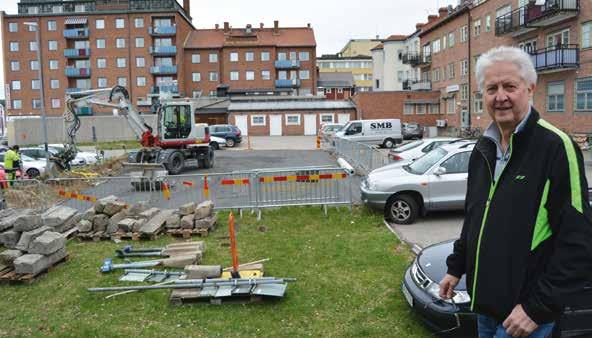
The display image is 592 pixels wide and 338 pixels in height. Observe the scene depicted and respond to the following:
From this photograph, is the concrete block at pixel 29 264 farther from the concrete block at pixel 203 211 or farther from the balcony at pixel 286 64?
the balcony at pixel 286 64

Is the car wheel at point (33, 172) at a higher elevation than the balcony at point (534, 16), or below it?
below

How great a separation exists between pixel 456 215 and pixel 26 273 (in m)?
9.03

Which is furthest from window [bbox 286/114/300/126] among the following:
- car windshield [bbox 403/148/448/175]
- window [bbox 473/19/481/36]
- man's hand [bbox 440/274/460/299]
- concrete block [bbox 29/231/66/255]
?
man's hand [bbox 440/274/460/299]

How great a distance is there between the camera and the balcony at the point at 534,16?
29.6 m

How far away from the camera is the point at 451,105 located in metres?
50.9

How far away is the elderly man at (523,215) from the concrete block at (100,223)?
9.41m

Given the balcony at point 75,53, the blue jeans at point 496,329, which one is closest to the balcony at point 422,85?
the balcony at point 75,53

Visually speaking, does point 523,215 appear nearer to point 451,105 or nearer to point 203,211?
point 203,211

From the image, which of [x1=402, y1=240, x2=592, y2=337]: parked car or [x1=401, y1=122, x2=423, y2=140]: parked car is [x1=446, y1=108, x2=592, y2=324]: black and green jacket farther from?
[x1=401, y1=122, x2=423, y2=140]: parked car

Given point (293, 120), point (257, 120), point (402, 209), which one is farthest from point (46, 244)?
point (293, 120)

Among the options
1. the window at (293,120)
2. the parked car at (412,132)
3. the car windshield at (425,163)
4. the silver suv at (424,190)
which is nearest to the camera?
the silver suv at (424,190)

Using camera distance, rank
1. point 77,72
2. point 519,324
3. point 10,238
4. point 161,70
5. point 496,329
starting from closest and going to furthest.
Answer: point 519,324 < point 496,329 < point 10,238 < point 161,70 < point 77,72

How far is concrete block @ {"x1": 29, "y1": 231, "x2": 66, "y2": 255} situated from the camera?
791cm

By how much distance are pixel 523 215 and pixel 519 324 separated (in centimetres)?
51
